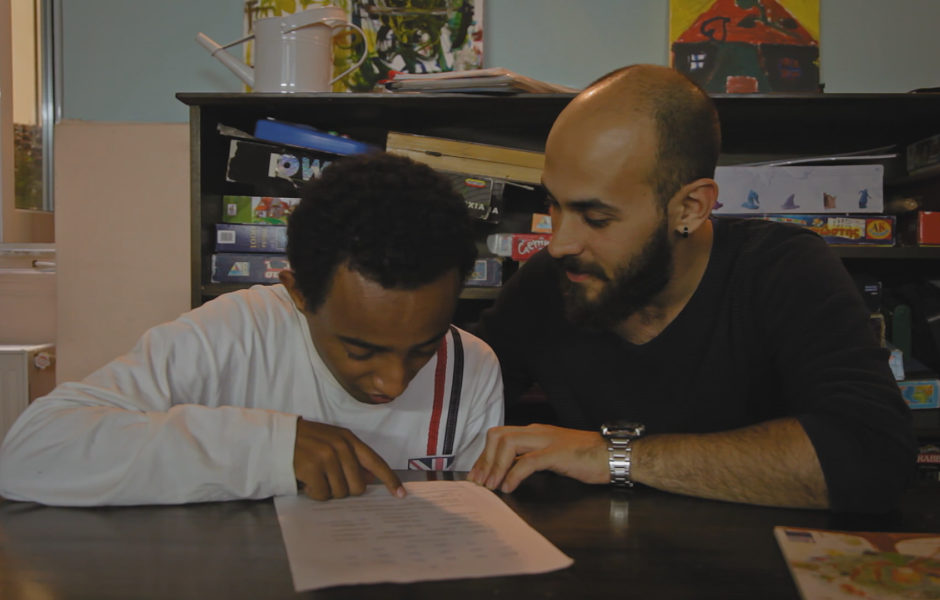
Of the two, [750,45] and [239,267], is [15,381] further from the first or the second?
[750,45]

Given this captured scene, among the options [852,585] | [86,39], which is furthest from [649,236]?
[86,39]

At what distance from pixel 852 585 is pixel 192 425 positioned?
24.9 inches

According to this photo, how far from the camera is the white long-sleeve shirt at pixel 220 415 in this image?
762 mm

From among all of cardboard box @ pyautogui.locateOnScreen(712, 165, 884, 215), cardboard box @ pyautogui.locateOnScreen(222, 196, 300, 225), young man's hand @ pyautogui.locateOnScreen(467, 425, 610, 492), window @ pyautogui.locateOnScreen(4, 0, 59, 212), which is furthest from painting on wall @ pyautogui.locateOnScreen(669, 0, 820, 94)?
window @ pyautogui.locateOnScreen(4, 0, 59, 212)

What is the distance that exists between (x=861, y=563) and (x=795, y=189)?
1285mm

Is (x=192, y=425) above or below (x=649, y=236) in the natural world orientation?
below

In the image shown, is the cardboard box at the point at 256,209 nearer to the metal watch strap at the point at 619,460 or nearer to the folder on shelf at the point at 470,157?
the folder on shelf at the point at 470,157

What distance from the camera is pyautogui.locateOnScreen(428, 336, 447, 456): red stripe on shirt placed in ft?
3.54

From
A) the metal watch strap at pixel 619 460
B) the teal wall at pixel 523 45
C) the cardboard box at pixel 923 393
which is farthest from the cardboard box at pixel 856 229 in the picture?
the metal watch strap at pixel 619 460

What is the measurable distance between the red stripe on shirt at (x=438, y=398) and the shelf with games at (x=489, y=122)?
647mm

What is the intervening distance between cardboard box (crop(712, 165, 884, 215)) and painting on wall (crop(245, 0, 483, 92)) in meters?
0.74

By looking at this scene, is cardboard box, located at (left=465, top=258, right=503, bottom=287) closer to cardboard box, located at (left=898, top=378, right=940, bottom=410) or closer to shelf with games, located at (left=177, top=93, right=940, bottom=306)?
shelf with games, located at (left=177, top=93, right=940, bottom=306)

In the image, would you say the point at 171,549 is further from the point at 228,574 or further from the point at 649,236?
the point at 649,236

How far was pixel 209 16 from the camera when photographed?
205cm
